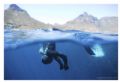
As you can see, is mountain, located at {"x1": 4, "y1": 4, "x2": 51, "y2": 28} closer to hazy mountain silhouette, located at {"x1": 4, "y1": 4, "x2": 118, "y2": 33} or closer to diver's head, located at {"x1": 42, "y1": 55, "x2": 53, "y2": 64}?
hazy mountain silhouette, located at {"x1": 4, "y1": 4, "x2": 118, "y2": 33}

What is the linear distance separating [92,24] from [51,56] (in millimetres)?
513

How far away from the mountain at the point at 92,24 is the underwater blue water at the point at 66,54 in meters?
0.06

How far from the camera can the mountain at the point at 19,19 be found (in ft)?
8.09

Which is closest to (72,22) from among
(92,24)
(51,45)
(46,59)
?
(92,24)

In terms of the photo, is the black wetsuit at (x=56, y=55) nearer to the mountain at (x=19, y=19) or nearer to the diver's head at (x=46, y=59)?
the diver's head at (x=46, y=59)

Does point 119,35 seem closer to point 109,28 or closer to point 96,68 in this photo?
point 109,28

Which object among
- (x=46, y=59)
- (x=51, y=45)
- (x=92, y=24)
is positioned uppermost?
(x=92, y=24)

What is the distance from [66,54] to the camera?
→ 2469 mm

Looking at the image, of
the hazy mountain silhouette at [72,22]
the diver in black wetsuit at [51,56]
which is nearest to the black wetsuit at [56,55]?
the diver in black wetsuit at [51,56]

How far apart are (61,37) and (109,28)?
1.57ft

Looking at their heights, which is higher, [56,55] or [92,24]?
[92,24]

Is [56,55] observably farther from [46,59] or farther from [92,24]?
[92,24]

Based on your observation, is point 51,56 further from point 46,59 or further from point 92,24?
point 92,24

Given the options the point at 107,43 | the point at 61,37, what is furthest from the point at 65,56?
the point at 107,43
